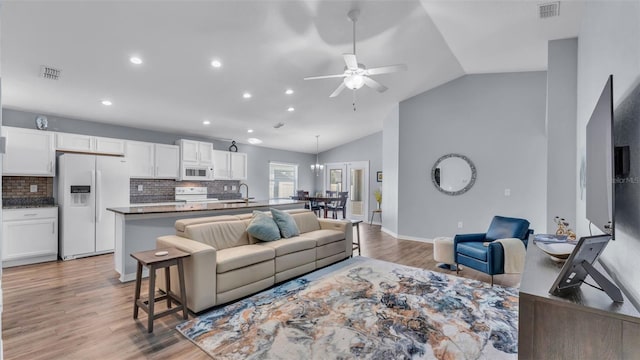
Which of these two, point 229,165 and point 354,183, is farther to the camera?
point 354,183

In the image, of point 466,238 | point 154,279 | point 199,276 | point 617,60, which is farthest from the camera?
point 466,238

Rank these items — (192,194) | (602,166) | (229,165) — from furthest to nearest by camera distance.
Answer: (229,165)
(192,194)
(602,166)

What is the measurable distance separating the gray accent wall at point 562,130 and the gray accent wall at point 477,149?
4.60 feet

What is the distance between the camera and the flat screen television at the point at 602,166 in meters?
1.53

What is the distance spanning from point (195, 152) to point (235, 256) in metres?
4.13

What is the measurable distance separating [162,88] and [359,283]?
3838 mm

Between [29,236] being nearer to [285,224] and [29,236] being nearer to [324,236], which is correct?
[285,224]

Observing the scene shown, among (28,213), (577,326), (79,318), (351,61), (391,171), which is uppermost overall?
(351,61)

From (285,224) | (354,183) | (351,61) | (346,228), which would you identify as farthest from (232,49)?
(354,183)

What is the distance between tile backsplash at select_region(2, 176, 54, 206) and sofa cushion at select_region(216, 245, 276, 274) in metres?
3.64

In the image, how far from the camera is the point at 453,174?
570 centimetres

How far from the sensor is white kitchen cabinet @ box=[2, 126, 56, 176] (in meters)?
4.33

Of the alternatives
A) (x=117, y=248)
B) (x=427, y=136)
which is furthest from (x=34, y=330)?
(x=427, y=136)

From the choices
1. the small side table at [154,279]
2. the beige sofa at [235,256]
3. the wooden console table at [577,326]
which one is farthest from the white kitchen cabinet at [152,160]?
the wooden console table at [577,326]
